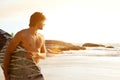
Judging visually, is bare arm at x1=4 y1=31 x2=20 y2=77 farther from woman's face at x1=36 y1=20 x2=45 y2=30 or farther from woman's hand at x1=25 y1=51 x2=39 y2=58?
woman's face at x1=36 y1=20 x2=45 y2=30

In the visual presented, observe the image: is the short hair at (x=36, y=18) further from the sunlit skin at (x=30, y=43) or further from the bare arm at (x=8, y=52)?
the bare arm at (x=8, y=52)

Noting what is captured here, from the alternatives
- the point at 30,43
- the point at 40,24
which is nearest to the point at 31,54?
the point at 30,43

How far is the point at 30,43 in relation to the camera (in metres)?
3.71

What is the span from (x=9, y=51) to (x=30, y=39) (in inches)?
9.8

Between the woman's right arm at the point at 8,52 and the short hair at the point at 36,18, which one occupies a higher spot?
the short hair at the point at 36,18

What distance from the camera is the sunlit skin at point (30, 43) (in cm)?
364

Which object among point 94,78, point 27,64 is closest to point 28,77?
point 27,64

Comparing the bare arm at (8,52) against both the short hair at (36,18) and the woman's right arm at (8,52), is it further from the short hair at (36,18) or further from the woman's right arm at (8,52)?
the short hair at (36,18)

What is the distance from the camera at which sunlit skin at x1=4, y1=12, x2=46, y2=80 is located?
12.0 feet

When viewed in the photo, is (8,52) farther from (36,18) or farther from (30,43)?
(36,18)

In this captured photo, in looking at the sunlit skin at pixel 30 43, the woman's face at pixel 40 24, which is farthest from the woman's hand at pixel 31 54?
the woman's face at pixel 40 24

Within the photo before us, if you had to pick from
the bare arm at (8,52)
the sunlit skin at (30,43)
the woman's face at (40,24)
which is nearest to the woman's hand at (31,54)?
the sunlit skin at (30,43)

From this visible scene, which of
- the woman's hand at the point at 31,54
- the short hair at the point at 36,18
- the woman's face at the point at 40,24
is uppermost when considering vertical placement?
the short hair at the point at 36,18

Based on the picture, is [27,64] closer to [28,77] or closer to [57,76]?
[28,77]
